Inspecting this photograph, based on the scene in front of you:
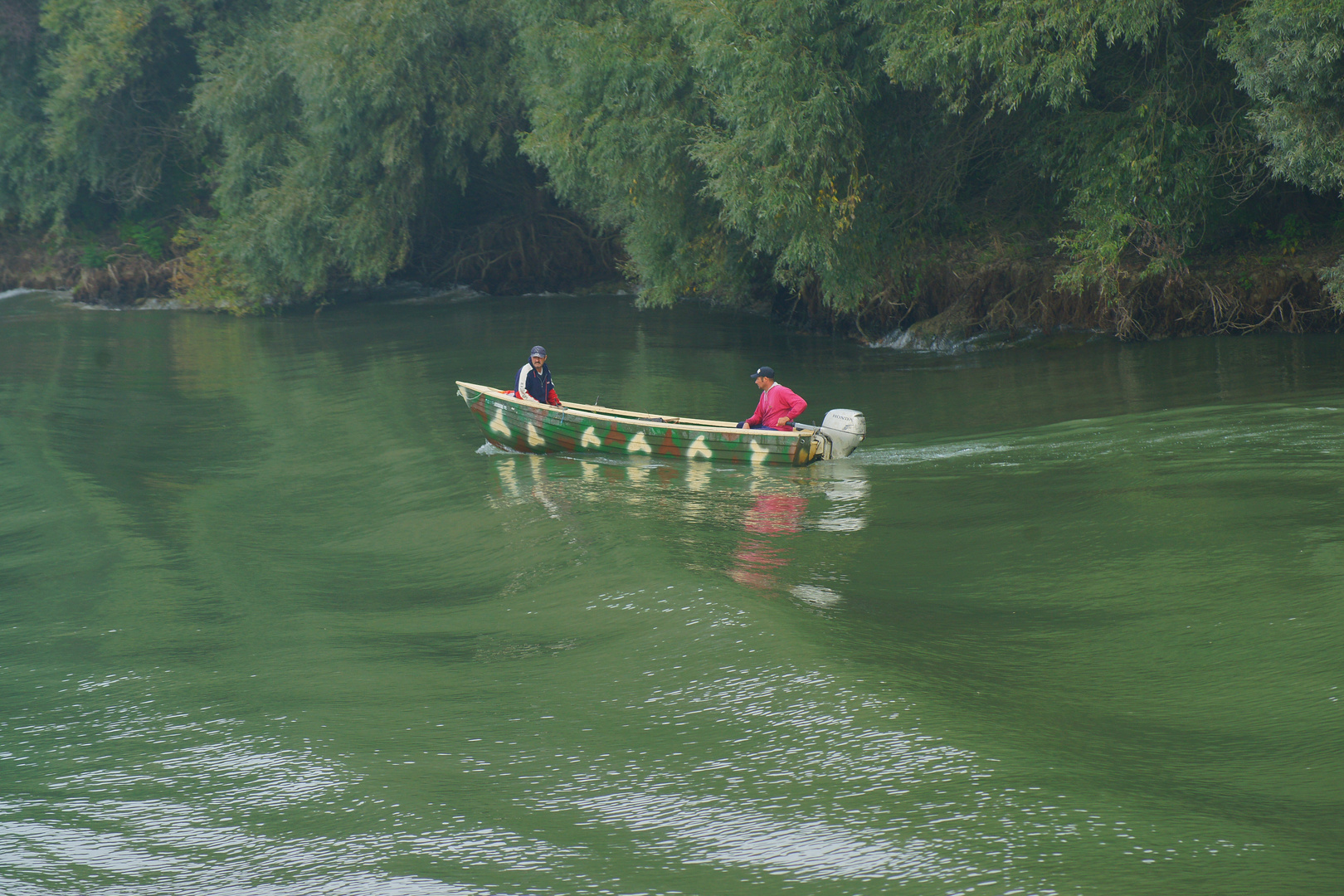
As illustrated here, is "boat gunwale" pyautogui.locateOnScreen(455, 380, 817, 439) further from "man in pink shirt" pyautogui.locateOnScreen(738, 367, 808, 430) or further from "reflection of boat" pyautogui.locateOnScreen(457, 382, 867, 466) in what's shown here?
"man in pink shirt" pyautogui.locateOnScreen(738, 367, 808, 430)

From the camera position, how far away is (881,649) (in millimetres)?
7500

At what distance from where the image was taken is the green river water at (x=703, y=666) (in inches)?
214

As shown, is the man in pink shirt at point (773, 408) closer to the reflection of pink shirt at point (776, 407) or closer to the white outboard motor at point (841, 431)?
the reflection of pink shirt at point (776, 407)

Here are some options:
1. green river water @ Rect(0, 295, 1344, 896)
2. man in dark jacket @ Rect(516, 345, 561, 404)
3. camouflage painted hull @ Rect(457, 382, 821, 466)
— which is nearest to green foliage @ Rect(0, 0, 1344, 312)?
green river water @ Rect(0, 295, 1344, 896)

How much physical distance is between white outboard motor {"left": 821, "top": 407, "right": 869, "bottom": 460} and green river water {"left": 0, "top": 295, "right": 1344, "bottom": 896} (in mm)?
384

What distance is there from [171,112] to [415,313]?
12025mm

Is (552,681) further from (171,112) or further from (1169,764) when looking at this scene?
(171,112)

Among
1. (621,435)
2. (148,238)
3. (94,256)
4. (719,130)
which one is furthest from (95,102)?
(621,435)

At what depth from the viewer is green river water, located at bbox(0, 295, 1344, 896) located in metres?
5.44

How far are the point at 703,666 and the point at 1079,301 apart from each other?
1597cm

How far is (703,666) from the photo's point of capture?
751 centimetres

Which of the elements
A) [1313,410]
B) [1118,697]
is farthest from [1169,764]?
[1313,410]

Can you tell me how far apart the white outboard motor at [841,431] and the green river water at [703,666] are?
38 cm

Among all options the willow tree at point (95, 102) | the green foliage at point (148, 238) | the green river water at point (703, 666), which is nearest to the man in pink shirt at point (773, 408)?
the green river water at point (703, 666)
